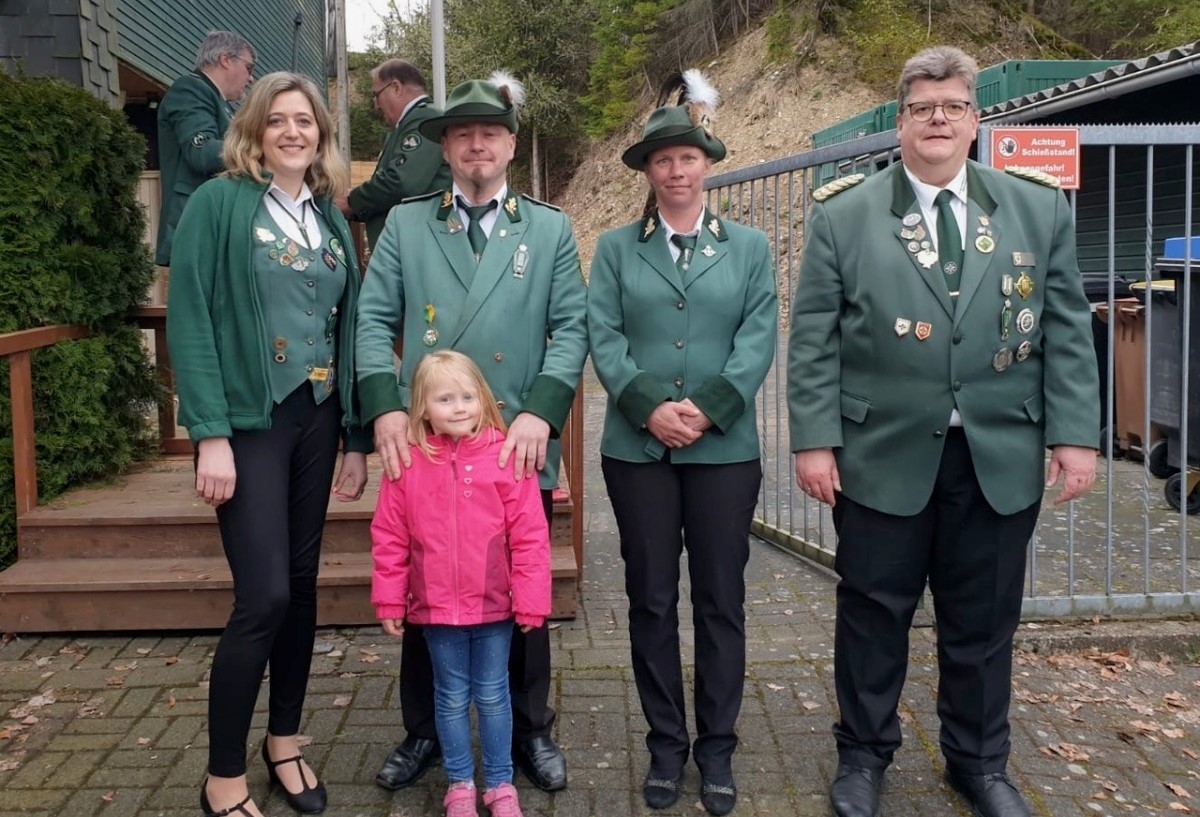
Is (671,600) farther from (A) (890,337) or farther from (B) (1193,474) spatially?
(B) (1193,474)

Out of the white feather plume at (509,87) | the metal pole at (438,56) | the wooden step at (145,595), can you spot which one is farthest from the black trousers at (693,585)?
the metal pole at (438,56)

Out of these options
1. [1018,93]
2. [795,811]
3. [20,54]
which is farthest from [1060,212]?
[1018,93]

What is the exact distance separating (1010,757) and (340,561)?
2.81 meters

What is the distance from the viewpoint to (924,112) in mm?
2893

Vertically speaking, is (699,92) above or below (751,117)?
below

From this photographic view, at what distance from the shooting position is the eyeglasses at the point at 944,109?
2.86 m

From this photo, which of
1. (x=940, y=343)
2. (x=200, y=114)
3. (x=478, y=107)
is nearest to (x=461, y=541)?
(x=478, y=107)

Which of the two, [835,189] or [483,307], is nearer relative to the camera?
[483,307]

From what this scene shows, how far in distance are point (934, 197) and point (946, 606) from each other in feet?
3.92

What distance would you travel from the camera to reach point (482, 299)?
10.0 feet

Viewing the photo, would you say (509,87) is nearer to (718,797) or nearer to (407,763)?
(407,763)

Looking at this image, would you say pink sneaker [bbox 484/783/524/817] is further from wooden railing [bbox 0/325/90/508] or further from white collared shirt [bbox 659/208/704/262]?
wooden railing [bbox 0/325/90/508]

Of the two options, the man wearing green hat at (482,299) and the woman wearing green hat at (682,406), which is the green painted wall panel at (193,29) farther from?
the woman wearing green hat at (682,406)

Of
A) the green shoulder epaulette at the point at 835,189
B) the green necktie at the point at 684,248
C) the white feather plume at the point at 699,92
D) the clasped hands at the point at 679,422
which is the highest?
the white feather plume at the point at 699,92
